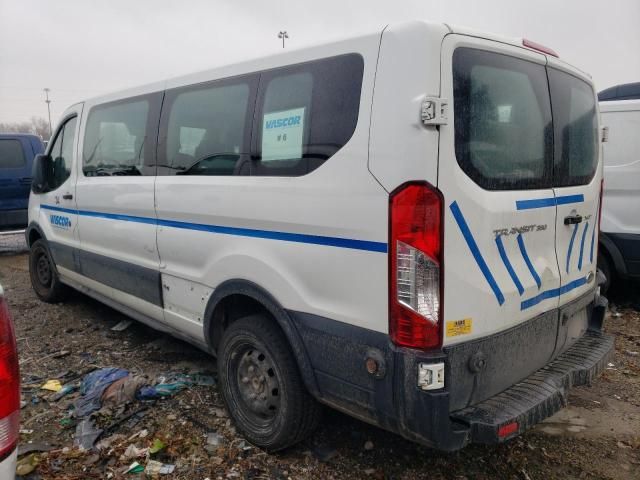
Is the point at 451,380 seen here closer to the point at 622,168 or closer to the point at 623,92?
the point at 622,168

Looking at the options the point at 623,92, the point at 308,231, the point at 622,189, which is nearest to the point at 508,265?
the point at 308,231

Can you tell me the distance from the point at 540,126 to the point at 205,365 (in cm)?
300

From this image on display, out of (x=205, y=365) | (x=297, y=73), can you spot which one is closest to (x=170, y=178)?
(x=297, y=73)

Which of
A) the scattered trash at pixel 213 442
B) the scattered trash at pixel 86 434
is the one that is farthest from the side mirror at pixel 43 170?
the scattered trash at pixel 213 442

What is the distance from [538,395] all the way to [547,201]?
96 cm

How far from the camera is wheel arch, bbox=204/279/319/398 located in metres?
2.62

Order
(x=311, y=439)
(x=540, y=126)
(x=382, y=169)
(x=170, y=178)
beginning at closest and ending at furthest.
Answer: (x=382, y=169) → (x=540, y=126) → (x=311, y=439) → (x=170, y=178)

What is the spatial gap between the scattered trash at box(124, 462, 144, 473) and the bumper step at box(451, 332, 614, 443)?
1748 mm

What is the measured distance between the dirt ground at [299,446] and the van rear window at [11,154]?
612cm

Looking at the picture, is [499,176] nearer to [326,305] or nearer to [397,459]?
[326,305]

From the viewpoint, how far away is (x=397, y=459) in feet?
9.57

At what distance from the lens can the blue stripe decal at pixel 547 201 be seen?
2.44 m

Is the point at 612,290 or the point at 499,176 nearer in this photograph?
the point at 499,176

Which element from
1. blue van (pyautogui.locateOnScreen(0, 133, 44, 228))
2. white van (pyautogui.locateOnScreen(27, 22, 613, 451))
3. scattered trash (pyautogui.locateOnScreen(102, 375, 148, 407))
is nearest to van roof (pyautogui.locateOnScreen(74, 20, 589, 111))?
white van (pyautogui.locateOnScreen(27, 22, 613, 451))
